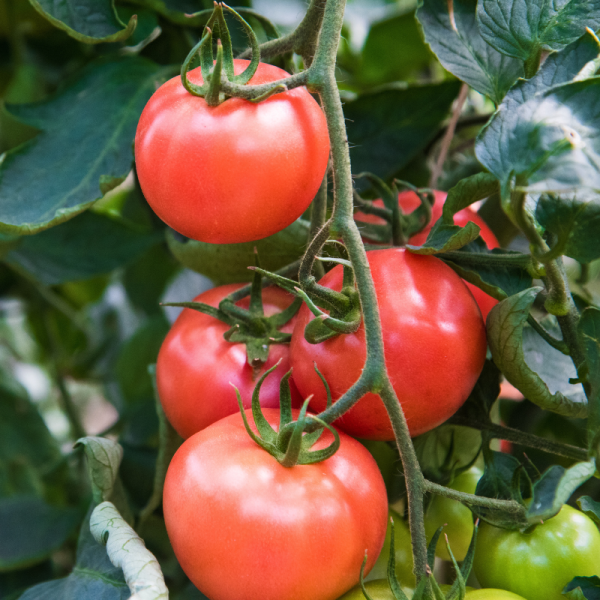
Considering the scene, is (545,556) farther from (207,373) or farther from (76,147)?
(76,147)

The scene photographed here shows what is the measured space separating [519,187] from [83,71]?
0.46 metres

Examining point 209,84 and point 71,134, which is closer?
point 209,84

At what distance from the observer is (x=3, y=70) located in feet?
2.50

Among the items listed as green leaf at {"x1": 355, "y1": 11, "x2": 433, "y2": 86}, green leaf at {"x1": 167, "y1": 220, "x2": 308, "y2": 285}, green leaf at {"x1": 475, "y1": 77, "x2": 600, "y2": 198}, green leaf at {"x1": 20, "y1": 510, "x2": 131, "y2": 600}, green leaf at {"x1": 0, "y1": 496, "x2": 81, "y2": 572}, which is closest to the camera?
green leaf at {"x1": 475, "y1": 77, "x2": 600, "y2": 198}

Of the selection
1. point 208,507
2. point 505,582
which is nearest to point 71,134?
point 208,507

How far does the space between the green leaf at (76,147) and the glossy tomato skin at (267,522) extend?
0.22 meters

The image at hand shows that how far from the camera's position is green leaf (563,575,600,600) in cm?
35

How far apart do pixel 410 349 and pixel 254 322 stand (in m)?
0.12

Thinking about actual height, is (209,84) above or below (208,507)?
above

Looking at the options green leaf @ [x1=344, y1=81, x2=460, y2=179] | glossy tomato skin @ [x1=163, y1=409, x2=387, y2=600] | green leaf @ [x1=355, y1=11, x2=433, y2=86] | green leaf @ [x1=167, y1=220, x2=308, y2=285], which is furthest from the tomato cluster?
green leaf @ [x1=355, y1=11, x2=433, y2=86]

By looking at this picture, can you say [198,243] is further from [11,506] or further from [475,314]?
[11,506]

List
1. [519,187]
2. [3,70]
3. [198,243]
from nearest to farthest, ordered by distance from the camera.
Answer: [519,187]
[198,243]
[3,70]

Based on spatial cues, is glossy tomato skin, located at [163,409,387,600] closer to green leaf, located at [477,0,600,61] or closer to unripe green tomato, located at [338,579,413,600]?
unripe green tomato, located at [338,579,413,600]

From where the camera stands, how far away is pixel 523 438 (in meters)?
0.41
